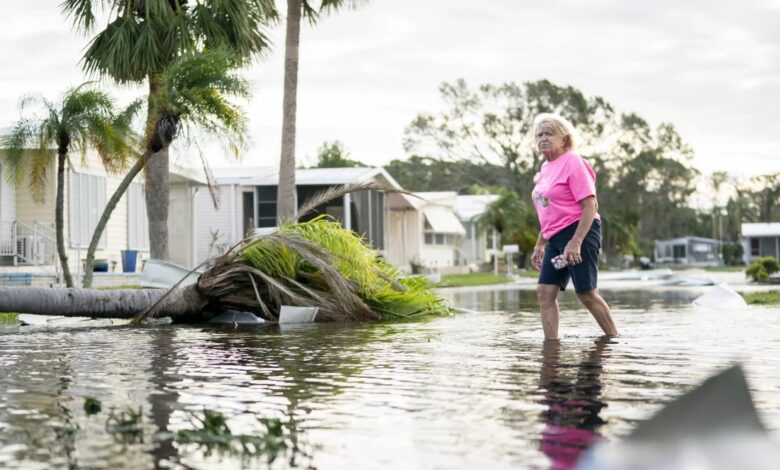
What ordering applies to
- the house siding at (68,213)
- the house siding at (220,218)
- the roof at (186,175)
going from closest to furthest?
the house siding at (68,213)
the roof at (186,175)
the house siding at (220,218)

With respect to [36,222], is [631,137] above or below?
above

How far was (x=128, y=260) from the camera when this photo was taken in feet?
92.1

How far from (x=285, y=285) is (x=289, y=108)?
38.0 ft

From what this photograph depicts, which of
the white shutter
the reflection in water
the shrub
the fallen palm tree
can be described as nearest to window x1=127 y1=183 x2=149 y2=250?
the white shutter

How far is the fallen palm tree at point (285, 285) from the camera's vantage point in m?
12.6

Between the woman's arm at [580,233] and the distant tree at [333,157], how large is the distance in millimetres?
66092

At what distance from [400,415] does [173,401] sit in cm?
117

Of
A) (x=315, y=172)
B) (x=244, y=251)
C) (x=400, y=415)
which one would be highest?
(x=315, y=172)

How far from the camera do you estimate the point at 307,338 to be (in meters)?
9.65

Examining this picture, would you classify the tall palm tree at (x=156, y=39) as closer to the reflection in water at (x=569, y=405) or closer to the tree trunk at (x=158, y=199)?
the tree trunk at (x=158, y=199)

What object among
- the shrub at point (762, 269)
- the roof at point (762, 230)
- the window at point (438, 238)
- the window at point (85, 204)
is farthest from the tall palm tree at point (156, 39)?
the roof at point (762, 230)

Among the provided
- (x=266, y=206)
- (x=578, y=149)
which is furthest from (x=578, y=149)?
(x=266, y=206)

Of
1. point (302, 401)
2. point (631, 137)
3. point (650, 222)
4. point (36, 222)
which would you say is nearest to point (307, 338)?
point (302, 401)

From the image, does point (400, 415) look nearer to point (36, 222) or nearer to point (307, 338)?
point (307, 338)
